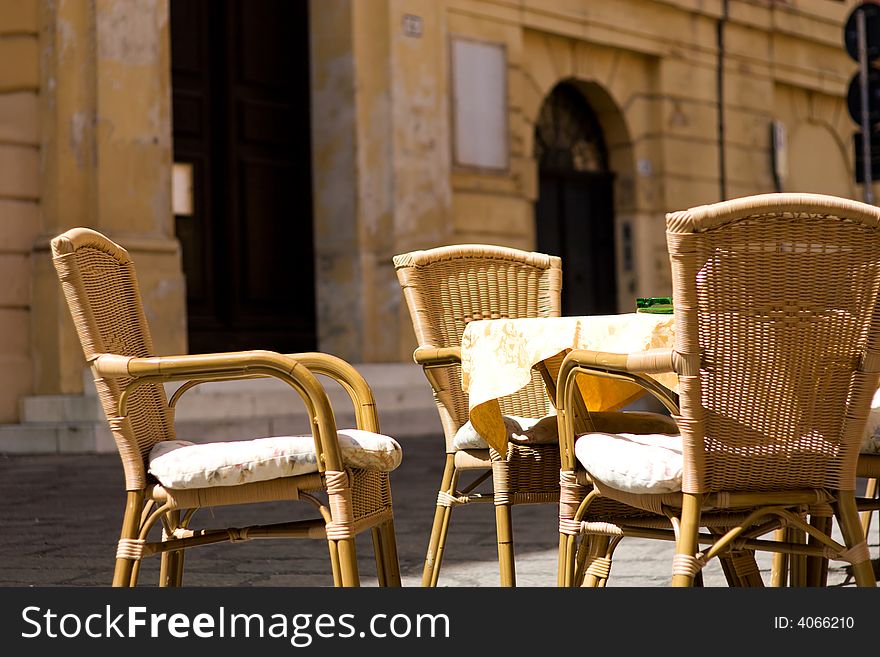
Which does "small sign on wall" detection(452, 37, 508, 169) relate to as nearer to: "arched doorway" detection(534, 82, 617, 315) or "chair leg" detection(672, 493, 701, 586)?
"arched doorway" detection(534, 82, 617, 315)

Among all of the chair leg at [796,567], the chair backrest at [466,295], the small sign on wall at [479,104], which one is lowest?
the chair leg at [796,567]

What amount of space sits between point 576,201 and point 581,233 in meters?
0.37

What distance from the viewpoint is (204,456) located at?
3047 mm

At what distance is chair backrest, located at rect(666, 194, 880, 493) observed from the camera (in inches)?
107

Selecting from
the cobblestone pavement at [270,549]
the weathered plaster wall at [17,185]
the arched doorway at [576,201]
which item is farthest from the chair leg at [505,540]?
the arched doorway at [576,201]

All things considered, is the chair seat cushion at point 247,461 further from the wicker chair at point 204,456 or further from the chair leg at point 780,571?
the chair leg at point 780,571

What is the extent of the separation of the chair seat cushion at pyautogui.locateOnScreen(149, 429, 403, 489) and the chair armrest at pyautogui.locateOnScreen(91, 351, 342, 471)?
0.15 feet

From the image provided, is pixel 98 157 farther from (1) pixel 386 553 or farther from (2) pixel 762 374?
(2) pixel 762 374

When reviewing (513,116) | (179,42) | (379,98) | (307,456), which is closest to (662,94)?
(513,116)

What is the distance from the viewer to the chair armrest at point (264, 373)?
3.01 m

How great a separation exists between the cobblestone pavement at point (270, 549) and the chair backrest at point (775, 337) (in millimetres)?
1513

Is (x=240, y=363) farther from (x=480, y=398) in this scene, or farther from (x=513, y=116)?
(x=513, y=116)

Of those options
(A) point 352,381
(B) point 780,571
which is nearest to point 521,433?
(A) point 352,381
